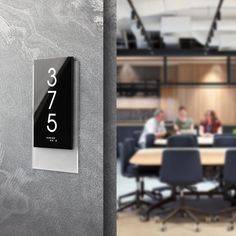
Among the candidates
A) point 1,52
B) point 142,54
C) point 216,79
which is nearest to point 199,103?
point 216,79

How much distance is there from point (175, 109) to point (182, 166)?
7.77 m

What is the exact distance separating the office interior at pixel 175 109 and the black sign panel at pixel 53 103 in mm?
2918

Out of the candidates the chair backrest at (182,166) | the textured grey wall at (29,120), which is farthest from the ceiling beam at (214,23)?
the textured grey wall at (29,120)

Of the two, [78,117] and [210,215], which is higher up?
[78,117]

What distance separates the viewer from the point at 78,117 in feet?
8.66

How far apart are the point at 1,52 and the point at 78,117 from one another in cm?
71

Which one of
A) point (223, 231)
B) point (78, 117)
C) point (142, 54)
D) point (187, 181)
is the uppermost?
point (142, 54)

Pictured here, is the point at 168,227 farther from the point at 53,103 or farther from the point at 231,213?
the point at 53,103

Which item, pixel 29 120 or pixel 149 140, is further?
A: pixel 149 140

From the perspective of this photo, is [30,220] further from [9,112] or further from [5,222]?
[9,112]

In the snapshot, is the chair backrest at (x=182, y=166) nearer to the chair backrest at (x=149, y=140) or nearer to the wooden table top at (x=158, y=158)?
the wooden table top at (x=158, y=158)

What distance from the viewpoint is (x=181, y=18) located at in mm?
8922

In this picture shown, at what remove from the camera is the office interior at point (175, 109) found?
5672 millimetres

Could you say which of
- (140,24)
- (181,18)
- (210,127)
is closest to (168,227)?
(181,18)
